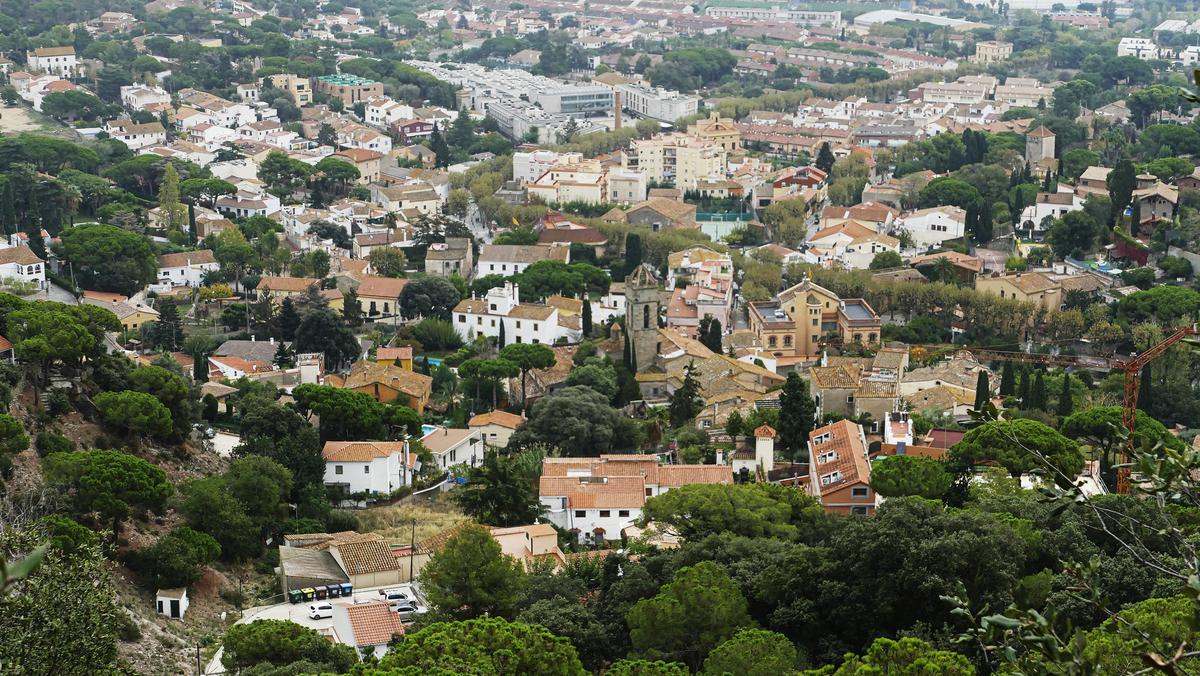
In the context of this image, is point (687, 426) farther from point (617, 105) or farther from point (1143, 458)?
point (617, 105)

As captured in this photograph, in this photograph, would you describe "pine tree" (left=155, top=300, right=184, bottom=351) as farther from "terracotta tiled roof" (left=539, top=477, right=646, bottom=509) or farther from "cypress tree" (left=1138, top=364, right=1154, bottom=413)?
"cypress tree" (left=1138, top=364, right=1154, bottom=413)

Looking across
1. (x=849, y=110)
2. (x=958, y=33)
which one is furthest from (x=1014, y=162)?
(x=958, y=33)

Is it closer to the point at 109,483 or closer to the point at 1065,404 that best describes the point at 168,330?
the point at 109,483

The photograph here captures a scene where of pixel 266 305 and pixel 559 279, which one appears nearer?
pixel 266 305

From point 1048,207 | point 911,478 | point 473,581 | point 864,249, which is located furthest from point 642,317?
point 1048,207

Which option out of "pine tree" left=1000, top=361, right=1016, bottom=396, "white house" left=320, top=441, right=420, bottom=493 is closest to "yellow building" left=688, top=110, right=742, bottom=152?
"pine tree" left=1000, top=361, right=1016, bottom=396

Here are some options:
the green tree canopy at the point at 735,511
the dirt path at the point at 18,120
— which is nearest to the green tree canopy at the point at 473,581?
the green tree canopy at the point at 735,511

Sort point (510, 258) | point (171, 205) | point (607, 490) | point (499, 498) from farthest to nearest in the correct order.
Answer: point (171, 205), point (510, 258), point (607, 490), point (499, 498)
